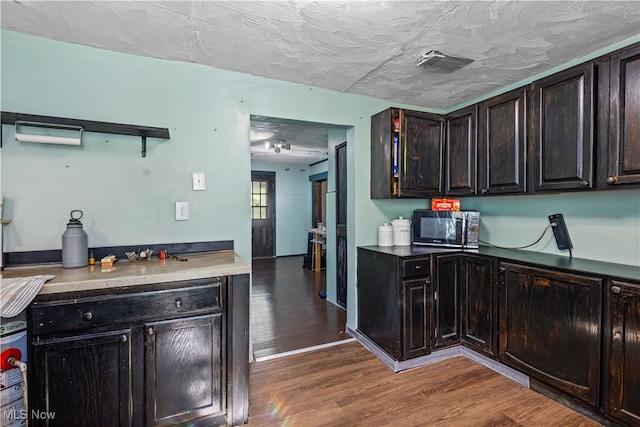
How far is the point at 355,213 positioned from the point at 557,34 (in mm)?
1842

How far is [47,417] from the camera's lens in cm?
135

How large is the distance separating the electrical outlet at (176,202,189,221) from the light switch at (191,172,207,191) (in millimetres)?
138

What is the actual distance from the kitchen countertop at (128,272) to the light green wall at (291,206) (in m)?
5.60

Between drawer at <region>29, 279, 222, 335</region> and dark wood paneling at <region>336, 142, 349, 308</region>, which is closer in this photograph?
drawer at <region>29, 279, 222, 335</region>

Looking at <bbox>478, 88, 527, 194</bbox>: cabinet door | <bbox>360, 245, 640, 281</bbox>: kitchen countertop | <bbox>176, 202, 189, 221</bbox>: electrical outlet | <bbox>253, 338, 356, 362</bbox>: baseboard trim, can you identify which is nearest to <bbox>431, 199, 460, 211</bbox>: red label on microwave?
<bbox>478, 88, 527, 194</bbox>: cabinet door

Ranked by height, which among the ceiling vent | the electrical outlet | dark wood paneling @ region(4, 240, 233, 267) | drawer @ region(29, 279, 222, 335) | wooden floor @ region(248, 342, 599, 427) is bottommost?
wooden floor @ region(248, 342, 599, 427)

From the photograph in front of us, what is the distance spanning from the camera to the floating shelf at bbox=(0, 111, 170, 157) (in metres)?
1.68

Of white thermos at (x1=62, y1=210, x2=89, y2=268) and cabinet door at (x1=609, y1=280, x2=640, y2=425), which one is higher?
white thermos at (x1=62, y1=210, x2=89, y2=268)

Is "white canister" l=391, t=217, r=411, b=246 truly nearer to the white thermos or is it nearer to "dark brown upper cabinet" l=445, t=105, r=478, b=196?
"dark brown upper cabinet" l=445, t=105, r=478, b=196

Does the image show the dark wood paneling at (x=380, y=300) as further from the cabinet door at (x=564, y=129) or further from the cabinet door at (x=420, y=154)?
the cabinet door at (x=564, y=129)

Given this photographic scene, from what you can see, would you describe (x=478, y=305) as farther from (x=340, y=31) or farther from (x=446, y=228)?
(x=340, y=31)

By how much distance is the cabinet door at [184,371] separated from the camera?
152 cm

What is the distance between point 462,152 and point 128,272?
2.63 meters

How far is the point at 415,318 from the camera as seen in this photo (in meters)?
2.32
